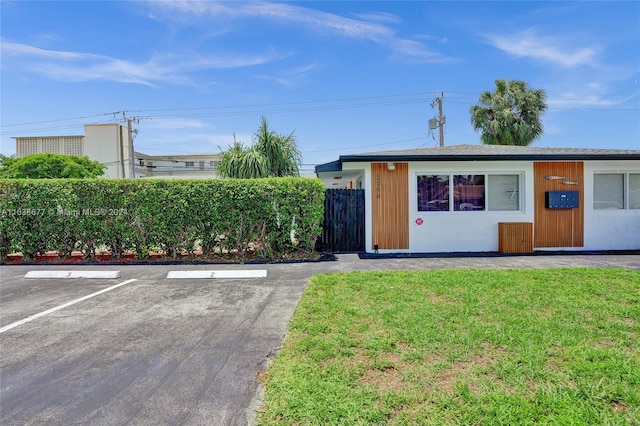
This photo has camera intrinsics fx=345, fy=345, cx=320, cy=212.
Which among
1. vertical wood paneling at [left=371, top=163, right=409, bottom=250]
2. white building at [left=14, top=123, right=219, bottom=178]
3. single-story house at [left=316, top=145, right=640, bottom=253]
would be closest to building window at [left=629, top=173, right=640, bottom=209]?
single-story house at [left=316, top=145, right=640, bottom=253]

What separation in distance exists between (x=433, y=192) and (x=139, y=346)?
829cm

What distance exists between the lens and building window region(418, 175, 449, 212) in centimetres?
979

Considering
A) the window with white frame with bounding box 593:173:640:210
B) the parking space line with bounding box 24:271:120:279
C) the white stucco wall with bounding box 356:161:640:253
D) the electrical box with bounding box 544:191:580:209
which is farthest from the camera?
the window with white frame with bounding box 593:173:640:210

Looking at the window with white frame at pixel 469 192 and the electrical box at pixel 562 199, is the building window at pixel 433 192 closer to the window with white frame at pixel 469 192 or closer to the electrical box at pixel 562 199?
the window with white frame at pixel 469 192

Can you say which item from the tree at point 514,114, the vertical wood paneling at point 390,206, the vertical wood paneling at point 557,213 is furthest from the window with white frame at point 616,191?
the tree at point 514,114

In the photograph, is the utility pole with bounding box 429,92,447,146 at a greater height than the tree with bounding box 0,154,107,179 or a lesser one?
greater

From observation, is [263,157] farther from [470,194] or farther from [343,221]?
[470,194]

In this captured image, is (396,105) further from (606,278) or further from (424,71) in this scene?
(606,278)

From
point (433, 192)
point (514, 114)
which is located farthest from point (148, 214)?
point (514, 114)

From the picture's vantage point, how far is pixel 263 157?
45.5 feet

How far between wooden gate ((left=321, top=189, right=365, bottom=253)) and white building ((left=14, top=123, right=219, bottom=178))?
115 feet

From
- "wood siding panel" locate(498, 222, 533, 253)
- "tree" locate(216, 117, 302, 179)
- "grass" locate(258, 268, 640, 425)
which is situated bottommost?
"grass" locate(258, 268, 640, 425)

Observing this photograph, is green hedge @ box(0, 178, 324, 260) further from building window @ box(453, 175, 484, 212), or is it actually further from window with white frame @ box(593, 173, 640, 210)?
window with white frame @ box(593, 173, 640, 210)

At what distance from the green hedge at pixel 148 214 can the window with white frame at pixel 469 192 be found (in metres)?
3.43
